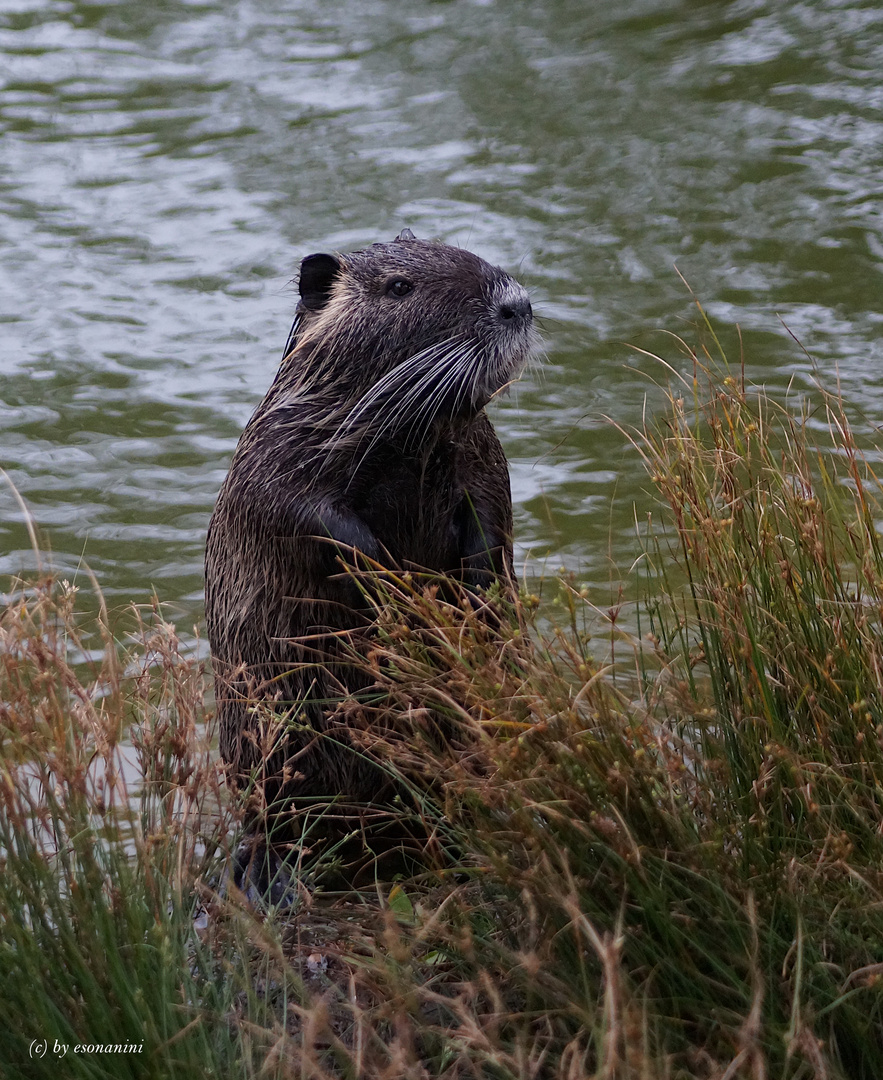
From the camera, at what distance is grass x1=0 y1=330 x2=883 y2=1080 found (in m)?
2.37

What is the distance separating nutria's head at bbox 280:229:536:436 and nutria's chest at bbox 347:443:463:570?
0.11 m

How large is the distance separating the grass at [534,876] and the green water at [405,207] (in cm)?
238

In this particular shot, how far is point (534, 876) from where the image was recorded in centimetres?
247

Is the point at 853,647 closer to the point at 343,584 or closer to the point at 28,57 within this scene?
the point at 343,584

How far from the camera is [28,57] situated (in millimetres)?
11195

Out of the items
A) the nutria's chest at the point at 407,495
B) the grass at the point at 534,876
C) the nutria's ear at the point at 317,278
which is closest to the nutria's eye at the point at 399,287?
the nutria's ear at the point at 317,278

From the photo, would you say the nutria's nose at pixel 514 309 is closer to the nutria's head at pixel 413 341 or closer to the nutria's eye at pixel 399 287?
the nutria's head at pixel 413 341

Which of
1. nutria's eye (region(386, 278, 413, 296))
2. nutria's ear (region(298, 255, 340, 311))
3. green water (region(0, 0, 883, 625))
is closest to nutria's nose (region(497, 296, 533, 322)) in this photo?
nutria's eye (region(386, 278, 413, 296))

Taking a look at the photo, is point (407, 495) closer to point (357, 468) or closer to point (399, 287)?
point (357, 468)

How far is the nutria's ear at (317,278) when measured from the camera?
3795 mm

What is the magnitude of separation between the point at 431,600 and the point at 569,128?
783 cm

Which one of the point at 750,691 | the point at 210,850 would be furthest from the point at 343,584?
the point at 750,691

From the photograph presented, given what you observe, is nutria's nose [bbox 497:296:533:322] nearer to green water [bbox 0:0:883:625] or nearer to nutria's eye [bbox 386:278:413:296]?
nutria's eye [bbox 386:278:413:296]

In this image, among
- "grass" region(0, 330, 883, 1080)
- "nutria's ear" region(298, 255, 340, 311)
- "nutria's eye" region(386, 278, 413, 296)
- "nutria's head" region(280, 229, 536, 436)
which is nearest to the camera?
"grass" region(0, 330, 883, 1080)
